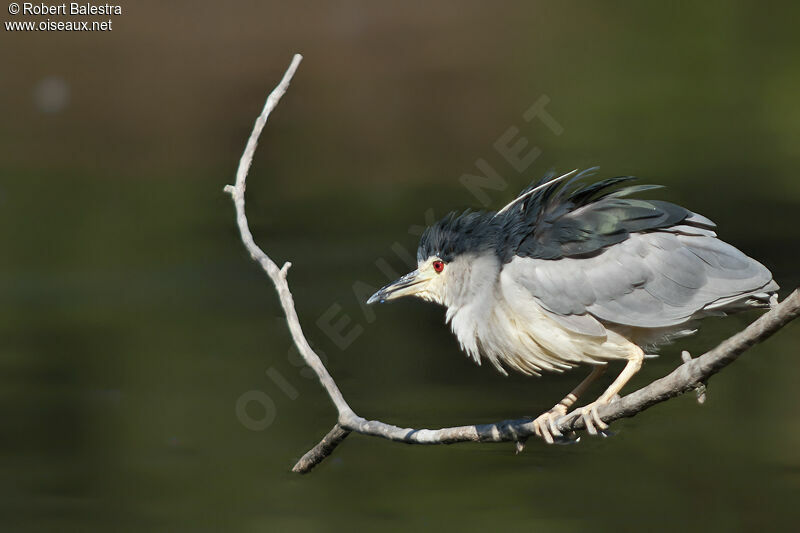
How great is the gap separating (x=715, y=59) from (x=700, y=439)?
6.00 metres

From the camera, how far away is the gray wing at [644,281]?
334 centimetres

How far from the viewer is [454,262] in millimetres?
3562

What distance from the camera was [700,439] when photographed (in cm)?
518

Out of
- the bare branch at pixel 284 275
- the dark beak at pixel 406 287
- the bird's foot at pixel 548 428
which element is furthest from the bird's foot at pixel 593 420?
the dark beak at pixel 406 287

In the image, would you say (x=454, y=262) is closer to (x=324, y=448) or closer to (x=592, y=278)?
(x=592, y=278)

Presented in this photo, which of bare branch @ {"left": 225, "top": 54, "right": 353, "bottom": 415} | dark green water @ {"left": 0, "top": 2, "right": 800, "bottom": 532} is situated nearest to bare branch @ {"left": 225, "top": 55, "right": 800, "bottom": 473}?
bare branch @ {"left": 225, "top": 54, "right": 353, "bottom": 415}

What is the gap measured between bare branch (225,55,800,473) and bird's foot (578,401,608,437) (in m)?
0.02

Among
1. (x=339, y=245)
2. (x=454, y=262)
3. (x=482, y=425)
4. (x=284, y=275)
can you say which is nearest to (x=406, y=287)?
(x=454, y=262)

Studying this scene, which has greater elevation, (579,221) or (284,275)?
(284,275)

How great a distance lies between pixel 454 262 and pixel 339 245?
179 inches

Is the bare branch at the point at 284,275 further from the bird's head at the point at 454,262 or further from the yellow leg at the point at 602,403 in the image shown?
the yellow leg at the point at 602,403

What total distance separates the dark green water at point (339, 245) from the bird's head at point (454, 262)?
1.30 metres

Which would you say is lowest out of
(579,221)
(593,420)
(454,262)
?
(593,420)

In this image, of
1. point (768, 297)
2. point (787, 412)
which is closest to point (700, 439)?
point (787, 412)
